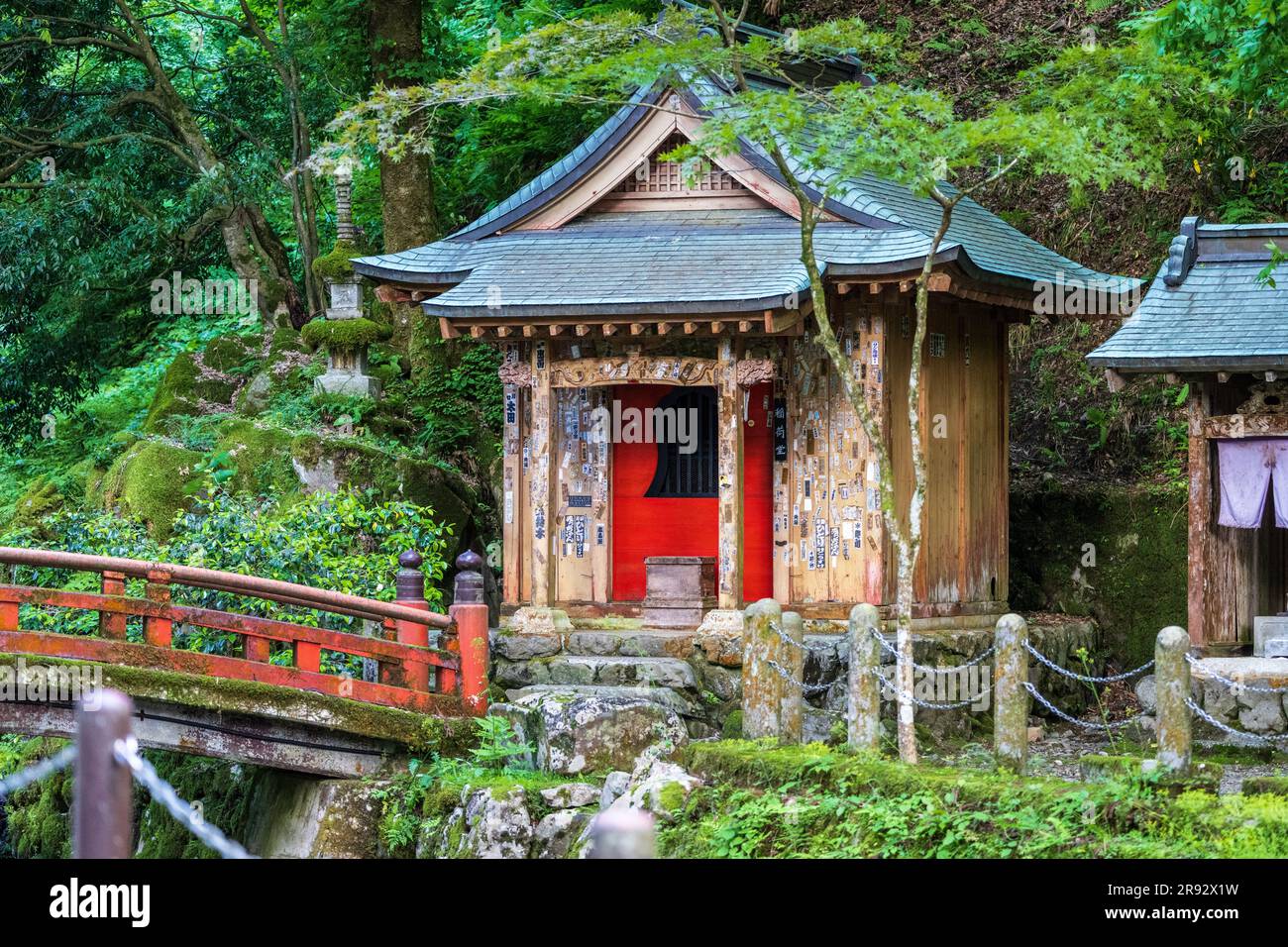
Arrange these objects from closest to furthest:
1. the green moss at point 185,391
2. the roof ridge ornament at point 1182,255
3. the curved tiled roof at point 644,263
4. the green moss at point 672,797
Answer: the green moss at point 672,797 < the curved tiled roof at point 644,263 < the roof ridge ornament at point 1182,255 < the green moss at point 185,391

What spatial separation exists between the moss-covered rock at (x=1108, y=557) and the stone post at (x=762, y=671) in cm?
873

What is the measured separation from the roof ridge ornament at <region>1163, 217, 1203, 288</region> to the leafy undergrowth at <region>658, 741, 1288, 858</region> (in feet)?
25.7

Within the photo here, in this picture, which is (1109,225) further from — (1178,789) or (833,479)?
(1178,789)

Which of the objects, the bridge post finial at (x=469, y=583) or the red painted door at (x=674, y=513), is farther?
the red painted door at (x=674, y=513)

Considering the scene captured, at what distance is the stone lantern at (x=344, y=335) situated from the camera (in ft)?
73.3

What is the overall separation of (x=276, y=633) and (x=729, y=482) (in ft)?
16.4

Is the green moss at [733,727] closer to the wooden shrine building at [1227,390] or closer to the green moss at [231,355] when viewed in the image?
the wooden shrine building at [1227,390]

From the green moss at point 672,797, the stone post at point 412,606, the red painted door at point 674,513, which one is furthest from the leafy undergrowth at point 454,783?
the red painted door at point 674,513

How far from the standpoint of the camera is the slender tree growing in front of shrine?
13.0 m

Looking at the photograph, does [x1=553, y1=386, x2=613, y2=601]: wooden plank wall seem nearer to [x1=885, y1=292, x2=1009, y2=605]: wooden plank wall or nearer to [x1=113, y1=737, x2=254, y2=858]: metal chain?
[x1=885, y1=292, x2=1009, y2=605]: wooden plank wall

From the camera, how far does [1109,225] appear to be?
25719 millimetres

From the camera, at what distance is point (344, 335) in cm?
2236

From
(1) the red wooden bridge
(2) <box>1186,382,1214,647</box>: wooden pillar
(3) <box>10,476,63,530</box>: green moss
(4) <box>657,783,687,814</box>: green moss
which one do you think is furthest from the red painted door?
(3) <box>10,476,63,530</box>: green moss
